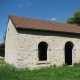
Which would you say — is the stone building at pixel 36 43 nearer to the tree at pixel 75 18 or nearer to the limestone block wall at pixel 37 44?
the limestone block wall at pixel 37 44

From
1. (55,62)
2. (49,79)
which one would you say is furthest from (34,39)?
(49,79)

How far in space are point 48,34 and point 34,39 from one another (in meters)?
1.75

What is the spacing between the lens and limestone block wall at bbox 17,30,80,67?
14422mm

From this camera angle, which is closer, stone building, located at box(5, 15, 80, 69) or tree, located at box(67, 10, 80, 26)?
stone building, located at box(5, 15, 80, 69)

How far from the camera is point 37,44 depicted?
15.3 metres

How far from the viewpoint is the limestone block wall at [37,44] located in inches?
568

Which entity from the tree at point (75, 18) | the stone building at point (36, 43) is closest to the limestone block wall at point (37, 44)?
the stone building at point (36, 43)

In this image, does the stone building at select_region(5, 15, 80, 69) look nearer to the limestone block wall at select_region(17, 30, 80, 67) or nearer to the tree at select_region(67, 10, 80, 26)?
the limestone block wall at select_region(17, 30, 80, 67)

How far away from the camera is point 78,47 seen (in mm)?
18438

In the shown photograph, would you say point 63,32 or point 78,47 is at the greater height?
point 63,32

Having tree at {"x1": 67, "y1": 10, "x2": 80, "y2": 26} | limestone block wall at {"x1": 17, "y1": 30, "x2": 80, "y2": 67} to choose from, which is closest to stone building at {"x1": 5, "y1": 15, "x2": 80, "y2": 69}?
limestone block wall at {"x1": 17, "y1": 30, "x2": 80, "y2": 67}

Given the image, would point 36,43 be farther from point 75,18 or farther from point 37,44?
point 75,18

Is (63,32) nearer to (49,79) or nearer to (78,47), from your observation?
(78,47)

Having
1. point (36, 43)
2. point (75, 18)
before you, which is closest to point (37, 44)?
point (36, 43)
